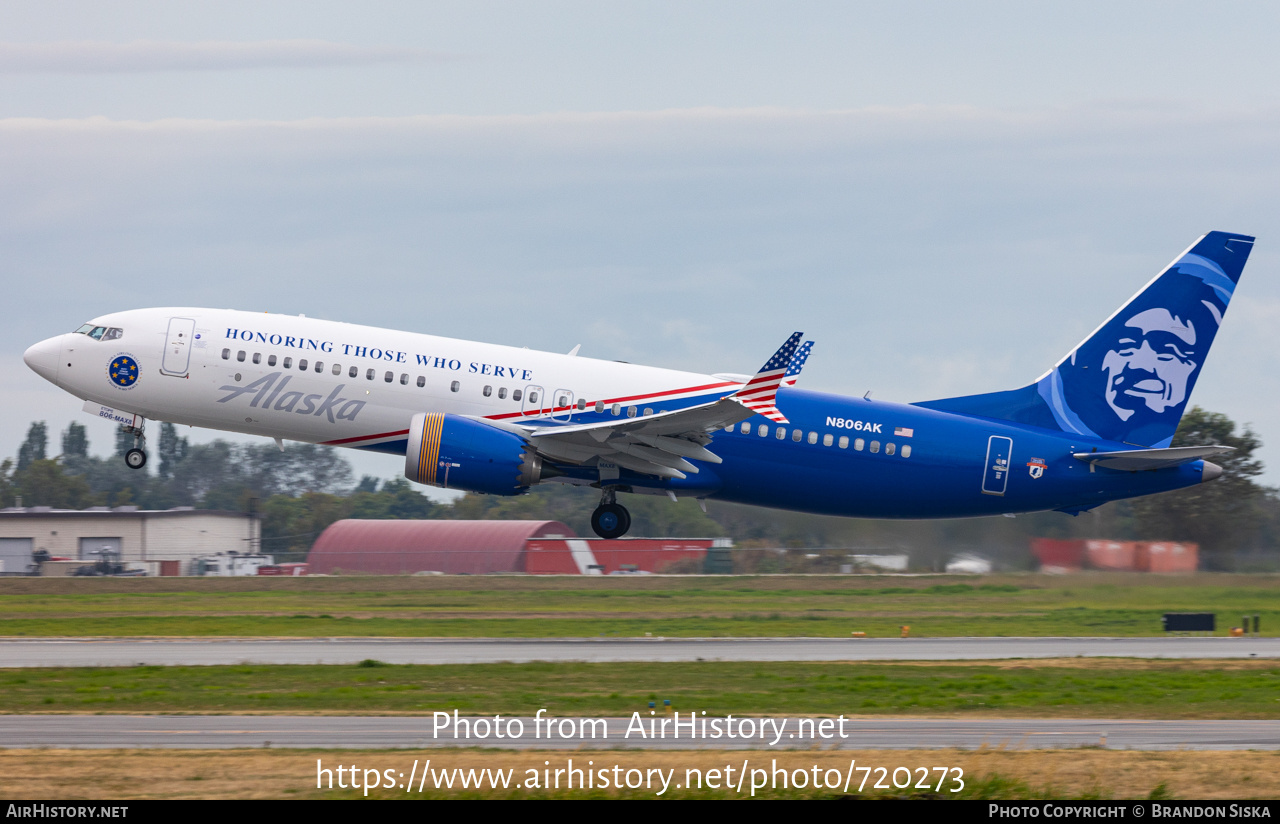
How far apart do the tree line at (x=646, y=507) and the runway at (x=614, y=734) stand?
15.6m

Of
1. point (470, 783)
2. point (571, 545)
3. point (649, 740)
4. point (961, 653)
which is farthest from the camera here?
point (571, 545)

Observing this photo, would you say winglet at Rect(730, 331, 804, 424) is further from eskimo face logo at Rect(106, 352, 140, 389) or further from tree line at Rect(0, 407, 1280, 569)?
eskimo face logo at Rect(106, 352, 140, 389)

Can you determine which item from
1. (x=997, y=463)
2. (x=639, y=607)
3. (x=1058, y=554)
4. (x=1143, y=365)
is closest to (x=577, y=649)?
(x=997, y=463)

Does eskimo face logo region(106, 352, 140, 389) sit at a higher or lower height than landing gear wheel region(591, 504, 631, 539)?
higher

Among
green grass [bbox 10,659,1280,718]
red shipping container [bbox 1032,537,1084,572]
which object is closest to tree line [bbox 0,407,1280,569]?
red shipping container [bbox 1032,537,1084,572]

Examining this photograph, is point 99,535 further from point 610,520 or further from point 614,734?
point 614,734

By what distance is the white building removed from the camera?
85688 millimetres

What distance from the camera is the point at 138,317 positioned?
37.2 m

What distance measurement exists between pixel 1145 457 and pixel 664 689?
1735cm

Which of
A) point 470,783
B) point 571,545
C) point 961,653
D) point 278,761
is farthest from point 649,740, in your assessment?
point 571,545

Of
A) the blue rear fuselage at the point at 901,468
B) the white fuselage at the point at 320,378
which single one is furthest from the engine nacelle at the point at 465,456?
the blue rear fuselage at the point at 901,468

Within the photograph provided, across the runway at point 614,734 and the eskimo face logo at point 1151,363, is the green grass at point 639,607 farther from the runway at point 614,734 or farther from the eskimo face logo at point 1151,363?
the runway at point 614,734

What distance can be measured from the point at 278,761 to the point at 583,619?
83.6ft
